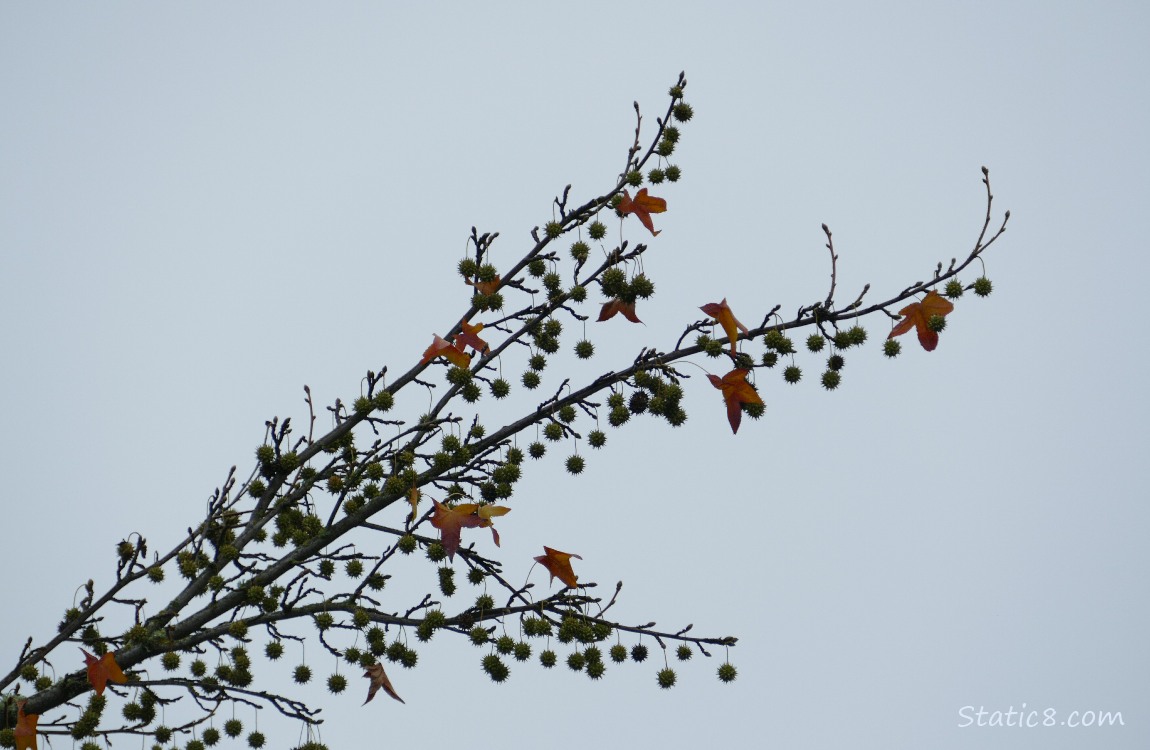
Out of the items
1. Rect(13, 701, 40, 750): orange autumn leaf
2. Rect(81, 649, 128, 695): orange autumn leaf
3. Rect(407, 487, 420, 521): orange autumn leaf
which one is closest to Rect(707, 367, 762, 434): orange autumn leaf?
Rect(407, 487, 420, 521): orange autumn leaf

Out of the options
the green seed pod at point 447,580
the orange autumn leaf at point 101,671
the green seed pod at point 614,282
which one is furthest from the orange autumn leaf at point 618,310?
the orange autumn leaf at point 101,671

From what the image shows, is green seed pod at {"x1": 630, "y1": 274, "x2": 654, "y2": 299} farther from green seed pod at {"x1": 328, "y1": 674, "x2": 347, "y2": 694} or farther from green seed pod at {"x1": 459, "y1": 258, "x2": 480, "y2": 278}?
green seed pod at {"x1": 328, "y1": 674, "x2": 347, "y2": 694}

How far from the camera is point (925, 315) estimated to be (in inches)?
238

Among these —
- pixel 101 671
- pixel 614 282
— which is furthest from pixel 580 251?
A: pixel 101 671

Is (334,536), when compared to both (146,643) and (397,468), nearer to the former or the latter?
(397,468)

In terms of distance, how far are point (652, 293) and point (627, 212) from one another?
563 mm

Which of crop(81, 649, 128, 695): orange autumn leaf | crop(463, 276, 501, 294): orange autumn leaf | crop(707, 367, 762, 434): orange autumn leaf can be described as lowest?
crop(81, 649, 128, 695): orange autumn leaf

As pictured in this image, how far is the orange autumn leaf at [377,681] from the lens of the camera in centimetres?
549

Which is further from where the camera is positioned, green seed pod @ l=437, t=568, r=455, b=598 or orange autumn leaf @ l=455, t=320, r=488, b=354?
orange autumn leaf @ l=455, t=320, r=488, b=354

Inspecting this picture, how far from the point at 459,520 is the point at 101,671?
6.24 feet

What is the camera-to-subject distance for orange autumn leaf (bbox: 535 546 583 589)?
5.61m

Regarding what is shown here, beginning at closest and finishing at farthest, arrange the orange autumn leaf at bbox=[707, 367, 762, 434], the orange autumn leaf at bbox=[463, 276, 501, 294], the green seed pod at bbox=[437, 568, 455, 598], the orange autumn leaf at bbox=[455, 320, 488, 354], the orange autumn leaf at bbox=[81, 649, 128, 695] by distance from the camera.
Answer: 1. the orange autumn leaf at bbox=[81, 649, 128, 695]
2. the green seed pod at bbox=[437, 568, 455, 598]
3. the orange autumn leaf at bbox=[707, 367, 762, 434]
4. the orange autumn leaf at bbox=[455, 320, 488, 354]
5. the orange autumn leaf at bbox=[463, 276, 501, 294]

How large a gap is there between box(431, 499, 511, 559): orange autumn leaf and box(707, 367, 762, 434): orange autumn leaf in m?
1.31

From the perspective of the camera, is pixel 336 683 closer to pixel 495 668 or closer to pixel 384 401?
pixel 495 668
